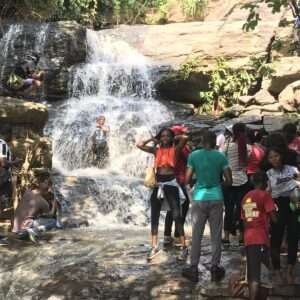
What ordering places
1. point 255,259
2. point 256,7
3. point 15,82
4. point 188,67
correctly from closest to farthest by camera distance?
point 255,259 → point 256,7 → point 15,82 → point 188,67

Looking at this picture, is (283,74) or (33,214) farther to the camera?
(283,74)

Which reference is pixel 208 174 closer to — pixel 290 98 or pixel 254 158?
pixel 254 158

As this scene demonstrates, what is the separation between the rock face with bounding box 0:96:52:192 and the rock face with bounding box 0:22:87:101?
6800 mm

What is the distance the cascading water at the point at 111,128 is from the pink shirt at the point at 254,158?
4340mm

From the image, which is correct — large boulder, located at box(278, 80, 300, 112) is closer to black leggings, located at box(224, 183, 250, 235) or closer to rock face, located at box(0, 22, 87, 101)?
rock face, located at box(0, 22, 87, 101)

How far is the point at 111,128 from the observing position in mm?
15305

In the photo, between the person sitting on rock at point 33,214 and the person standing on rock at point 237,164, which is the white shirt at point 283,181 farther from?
the person sitting on rock at point 33,214

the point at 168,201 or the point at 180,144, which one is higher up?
the point at 180,144

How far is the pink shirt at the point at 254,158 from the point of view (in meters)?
6.63

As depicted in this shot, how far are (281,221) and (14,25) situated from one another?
51.2 ft

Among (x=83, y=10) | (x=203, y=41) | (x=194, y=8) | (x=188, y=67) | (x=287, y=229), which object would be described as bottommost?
(x=287, y=229)

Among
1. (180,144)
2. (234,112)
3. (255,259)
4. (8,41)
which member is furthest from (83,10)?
(255,259)

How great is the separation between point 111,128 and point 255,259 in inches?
410

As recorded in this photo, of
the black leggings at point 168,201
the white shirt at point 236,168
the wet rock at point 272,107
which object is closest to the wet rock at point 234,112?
the wet rock at point 272,107
